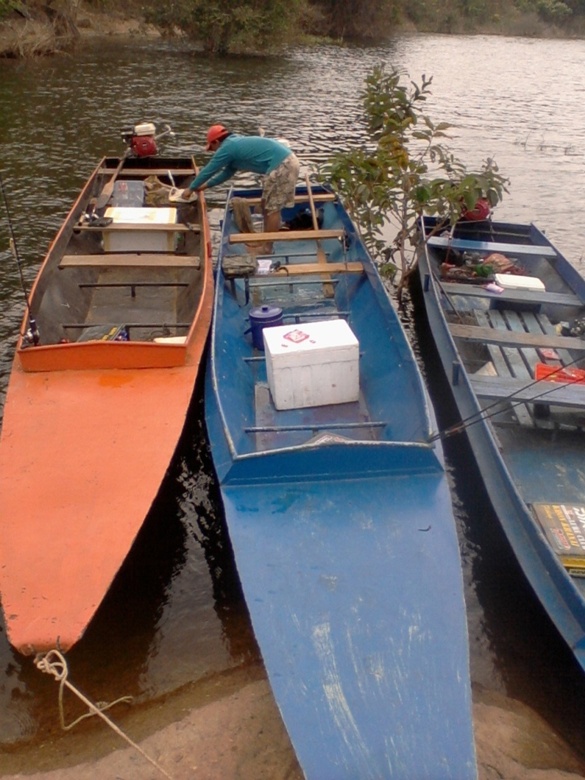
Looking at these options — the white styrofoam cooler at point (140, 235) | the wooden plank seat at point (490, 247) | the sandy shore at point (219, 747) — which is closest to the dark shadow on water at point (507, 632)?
the sandy shore at point (219, 747)

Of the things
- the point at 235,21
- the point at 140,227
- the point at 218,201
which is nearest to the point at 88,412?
the point at 140,227

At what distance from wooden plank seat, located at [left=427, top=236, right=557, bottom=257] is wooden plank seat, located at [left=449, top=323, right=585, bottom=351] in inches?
99.9

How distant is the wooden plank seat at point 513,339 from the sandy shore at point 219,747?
416 cm

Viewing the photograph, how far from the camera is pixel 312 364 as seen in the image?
6.28 m

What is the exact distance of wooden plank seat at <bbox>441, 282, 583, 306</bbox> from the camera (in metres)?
8.77

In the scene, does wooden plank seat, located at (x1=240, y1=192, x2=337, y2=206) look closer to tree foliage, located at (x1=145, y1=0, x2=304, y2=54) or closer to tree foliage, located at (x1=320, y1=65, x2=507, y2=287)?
tree foliage, located at (x1=320, y1=65, x2=507, y2=287)

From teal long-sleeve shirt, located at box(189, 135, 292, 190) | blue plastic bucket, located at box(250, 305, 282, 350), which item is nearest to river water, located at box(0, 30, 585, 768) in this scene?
blue plastic bucket, located at box(250, 305, 282, 350)

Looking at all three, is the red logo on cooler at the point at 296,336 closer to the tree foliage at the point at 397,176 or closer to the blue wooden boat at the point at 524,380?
the blue wooden boat at the point at 524,380

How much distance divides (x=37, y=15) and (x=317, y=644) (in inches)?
1356

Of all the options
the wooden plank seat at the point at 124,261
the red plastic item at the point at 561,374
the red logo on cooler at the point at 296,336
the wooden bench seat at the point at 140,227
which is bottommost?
the red plastic item at the point at 561,374

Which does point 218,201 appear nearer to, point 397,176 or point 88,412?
point 397,176

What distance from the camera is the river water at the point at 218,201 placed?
201 inches

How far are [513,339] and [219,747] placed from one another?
5.42m

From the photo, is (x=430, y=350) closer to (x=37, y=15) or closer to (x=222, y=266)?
(x=222, y=266)
